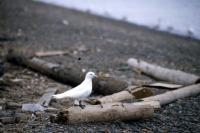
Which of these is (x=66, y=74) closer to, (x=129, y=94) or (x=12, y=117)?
(x=129, y=94)

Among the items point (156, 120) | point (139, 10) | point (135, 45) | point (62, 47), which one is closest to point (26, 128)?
point (156, 120)

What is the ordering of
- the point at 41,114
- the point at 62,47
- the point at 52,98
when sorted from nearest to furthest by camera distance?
the point at 41,114
the point at 52,98
the point at 62,47

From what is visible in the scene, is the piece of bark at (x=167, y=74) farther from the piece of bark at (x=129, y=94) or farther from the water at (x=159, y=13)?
the water at (x=159, y=13)

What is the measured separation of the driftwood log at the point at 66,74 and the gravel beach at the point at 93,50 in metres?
0.16

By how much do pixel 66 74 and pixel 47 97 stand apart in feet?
4.72

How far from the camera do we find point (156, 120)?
570cm

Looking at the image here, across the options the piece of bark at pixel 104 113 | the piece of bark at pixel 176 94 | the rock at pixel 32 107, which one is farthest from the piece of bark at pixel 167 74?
the rock at pixel 32 107

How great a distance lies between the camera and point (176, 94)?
22.3ft

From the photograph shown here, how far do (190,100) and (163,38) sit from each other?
849cm

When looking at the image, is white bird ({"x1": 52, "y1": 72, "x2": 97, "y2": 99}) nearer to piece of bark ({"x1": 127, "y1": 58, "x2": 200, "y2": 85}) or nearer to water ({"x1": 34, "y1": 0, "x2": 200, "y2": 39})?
piece of bark ({"x1": 127, "y1": 58, "x2": 200, "y2": 85})

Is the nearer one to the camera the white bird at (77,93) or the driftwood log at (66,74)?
the white bird at (77,93)

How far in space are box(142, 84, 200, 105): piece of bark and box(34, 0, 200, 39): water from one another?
8.59m

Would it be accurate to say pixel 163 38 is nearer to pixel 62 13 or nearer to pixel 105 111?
pixel 62 13

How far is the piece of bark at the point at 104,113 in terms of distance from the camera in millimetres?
5105
